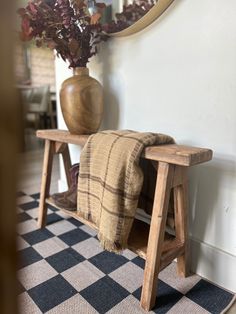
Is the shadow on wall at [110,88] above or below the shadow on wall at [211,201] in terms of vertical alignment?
above

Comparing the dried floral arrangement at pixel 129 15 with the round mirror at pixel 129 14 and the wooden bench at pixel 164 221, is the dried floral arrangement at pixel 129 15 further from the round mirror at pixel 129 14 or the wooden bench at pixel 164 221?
the wooden bench at pixel 164 221

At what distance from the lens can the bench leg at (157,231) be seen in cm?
73

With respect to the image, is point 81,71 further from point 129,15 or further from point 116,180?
point 116,180

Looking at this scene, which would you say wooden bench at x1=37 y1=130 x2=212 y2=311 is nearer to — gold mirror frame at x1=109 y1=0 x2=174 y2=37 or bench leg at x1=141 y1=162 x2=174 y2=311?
bench leg at x1=141 y1=162 x2=174 y2=311

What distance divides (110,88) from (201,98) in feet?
1.56

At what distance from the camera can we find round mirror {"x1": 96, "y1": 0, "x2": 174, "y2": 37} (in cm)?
91

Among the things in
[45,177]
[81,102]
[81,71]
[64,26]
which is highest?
[64,26]

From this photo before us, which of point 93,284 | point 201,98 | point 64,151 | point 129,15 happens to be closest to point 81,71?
point 129,15

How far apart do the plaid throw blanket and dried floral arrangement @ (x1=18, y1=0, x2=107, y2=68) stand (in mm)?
424

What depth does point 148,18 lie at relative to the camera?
936mm

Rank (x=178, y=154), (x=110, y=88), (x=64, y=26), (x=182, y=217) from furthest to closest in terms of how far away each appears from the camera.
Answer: (x=110, y=88)
(x=64, y=26)
(x=182, y=217)
(x=178, y=154)

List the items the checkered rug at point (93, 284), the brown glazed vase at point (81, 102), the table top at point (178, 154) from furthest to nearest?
the brown glazed vase at point (81, 102) → the checkered rug at point (93, 284) → the table top at point (178, 154)

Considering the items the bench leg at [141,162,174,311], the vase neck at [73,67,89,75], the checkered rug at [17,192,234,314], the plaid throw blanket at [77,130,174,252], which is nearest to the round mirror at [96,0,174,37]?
the vase neck at [73,67,89,75]

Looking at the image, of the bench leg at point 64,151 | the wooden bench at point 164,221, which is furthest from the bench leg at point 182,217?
the bench leg at point 64,151
